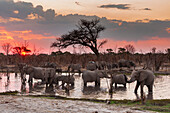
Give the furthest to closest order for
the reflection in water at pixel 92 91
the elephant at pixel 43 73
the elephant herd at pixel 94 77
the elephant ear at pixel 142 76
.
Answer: the elephant at pixel 43 73, the elephant herd at pixel 94 77, the elephant ear at pixel 142 76, the reflection in water at pixel 92 91

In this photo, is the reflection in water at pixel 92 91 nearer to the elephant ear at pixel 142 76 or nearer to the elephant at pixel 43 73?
the elephant ear at pixel 142 76

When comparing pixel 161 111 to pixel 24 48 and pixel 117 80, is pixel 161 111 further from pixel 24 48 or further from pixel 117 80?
pixel 24 48

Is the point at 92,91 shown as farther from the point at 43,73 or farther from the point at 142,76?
the point at 43,73

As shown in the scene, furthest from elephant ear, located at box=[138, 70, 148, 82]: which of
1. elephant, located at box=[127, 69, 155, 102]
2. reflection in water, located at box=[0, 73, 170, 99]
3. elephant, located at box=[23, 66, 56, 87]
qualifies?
elephant, located at box=[23, 66, 56, 87]

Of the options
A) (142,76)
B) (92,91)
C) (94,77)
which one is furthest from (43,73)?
(142,76)

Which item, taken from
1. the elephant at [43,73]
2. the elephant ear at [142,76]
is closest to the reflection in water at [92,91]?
the elephant ear at [142,76]

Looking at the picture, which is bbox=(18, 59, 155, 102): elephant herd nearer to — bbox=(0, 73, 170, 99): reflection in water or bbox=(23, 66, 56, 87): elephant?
bbox=(23, 66, 56, 87): elephant

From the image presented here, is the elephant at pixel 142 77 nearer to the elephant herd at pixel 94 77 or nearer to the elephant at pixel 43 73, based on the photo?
the elephant herd at pixel 94 77

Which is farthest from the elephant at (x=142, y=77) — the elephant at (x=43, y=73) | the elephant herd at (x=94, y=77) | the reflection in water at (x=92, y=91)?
the elephant at (x=43, y=73)

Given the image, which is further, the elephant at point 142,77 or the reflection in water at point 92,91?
the elephant at point 142,77

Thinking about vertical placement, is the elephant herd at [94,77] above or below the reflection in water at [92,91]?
above

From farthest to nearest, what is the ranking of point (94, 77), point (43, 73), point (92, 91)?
1. point (43, 73)
2. point (94, 77)
3. point (92, 91)

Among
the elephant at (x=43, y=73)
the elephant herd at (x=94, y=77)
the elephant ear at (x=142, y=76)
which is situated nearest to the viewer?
the elephant ear at (x=142, y=76)

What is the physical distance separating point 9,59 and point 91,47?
25643 millimetres
